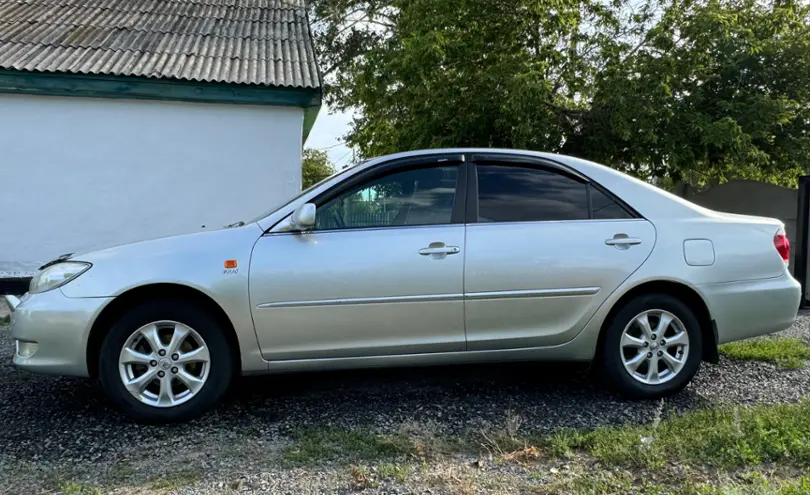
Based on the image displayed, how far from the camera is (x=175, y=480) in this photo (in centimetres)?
279

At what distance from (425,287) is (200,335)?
1.33 metres

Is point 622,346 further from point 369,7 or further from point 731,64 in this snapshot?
point 369,7

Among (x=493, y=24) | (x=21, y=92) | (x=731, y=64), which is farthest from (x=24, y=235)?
(x=731, y=64)

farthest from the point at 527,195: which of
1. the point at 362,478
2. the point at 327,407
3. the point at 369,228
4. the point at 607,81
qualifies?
the point at 607,81

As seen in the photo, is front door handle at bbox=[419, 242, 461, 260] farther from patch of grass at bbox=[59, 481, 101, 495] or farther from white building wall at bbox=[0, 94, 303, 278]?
white building wall at bbox=[0, 94, 303, 278]

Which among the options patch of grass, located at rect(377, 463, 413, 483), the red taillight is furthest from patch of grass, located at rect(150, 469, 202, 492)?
the red taillight

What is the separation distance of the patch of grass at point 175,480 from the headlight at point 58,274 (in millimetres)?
1340

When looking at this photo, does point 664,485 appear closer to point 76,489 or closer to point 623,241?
point 623,241

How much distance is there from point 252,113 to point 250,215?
1.34 metres

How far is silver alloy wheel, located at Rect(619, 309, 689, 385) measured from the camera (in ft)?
12.5

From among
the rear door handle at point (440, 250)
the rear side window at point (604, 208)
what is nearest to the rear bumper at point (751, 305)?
the rear side window at point (604, 208)

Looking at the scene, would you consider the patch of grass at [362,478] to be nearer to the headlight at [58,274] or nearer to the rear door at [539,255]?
the rear door at [539,255]

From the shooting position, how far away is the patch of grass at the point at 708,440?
293cm

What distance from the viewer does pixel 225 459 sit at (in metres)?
3.02
